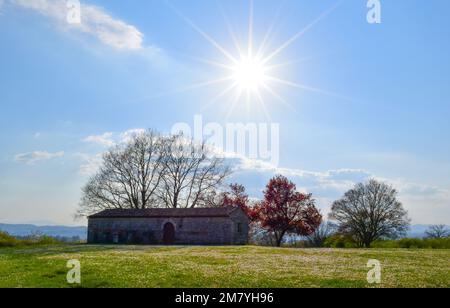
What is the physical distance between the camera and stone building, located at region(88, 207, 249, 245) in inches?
2168

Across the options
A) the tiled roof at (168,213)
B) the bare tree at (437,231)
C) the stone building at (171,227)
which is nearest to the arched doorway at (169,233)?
the stone building at (171,227)

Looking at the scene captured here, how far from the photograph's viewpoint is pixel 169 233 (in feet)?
191

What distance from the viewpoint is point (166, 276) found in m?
18.0

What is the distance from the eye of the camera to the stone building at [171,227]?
55062 millimetres

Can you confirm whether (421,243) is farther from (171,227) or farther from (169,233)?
(169,233)

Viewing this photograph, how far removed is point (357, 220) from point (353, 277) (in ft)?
195

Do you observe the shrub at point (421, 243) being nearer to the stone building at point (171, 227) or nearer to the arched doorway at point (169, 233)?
the stone building at point (171, 227)

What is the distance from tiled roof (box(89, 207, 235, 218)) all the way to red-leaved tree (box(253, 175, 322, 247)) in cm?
1594

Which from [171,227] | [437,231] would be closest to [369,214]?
[437,231]

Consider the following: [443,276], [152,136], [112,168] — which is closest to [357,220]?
[152,136]

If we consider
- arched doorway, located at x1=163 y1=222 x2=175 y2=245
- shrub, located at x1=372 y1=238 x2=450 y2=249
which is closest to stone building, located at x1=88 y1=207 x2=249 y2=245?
arched doorway, located at x1=163 y1=222 x2=175 y2=245
